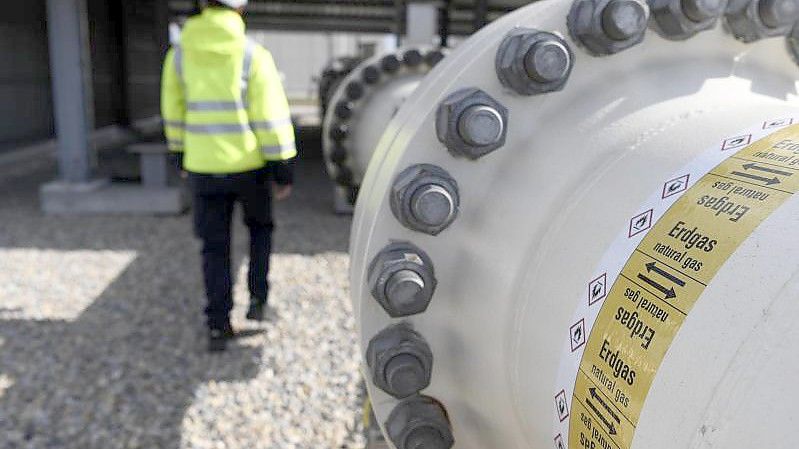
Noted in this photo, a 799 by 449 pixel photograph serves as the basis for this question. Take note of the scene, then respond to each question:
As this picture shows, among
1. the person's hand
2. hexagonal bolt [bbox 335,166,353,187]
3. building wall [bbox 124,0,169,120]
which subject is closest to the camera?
the person's hand

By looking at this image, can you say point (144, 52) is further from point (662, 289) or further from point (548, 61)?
point (662, 289)

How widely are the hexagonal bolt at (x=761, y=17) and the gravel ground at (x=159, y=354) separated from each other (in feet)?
6.08

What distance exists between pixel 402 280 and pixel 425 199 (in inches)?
6.0

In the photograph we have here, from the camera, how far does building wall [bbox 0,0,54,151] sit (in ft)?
31.0

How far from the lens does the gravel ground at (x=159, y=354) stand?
2.64 m

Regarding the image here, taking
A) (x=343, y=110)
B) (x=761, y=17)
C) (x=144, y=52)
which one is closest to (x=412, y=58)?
(x=343, y=110)

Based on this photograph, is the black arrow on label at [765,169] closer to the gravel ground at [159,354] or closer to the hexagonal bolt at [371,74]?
the gravel ground at [159,354]

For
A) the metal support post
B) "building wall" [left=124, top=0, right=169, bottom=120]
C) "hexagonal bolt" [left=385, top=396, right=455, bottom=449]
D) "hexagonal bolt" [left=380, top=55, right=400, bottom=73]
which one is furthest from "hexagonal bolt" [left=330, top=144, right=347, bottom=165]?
"building wall" [left=124, top=0, right=169, bottom=120]

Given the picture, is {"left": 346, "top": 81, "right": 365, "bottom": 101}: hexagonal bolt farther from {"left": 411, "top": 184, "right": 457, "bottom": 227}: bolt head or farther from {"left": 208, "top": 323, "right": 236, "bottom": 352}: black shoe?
{"left": 411, "top": 184, "right": 457, "bottom": 227}: bolt head

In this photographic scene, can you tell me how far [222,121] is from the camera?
10.0 feet

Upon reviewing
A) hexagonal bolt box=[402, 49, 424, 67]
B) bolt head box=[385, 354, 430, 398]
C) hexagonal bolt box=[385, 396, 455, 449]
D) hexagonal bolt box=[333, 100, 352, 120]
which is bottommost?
hexagonal bolt box=[333, 100, 352, 120]

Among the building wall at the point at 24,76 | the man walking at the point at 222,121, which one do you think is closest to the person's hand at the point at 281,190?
the man walking at the point at 222,121

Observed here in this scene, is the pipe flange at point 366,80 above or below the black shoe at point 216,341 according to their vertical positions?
above

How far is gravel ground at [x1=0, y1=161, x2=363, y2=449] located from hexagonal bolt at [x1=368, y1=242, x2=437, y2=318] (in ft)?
4.60
